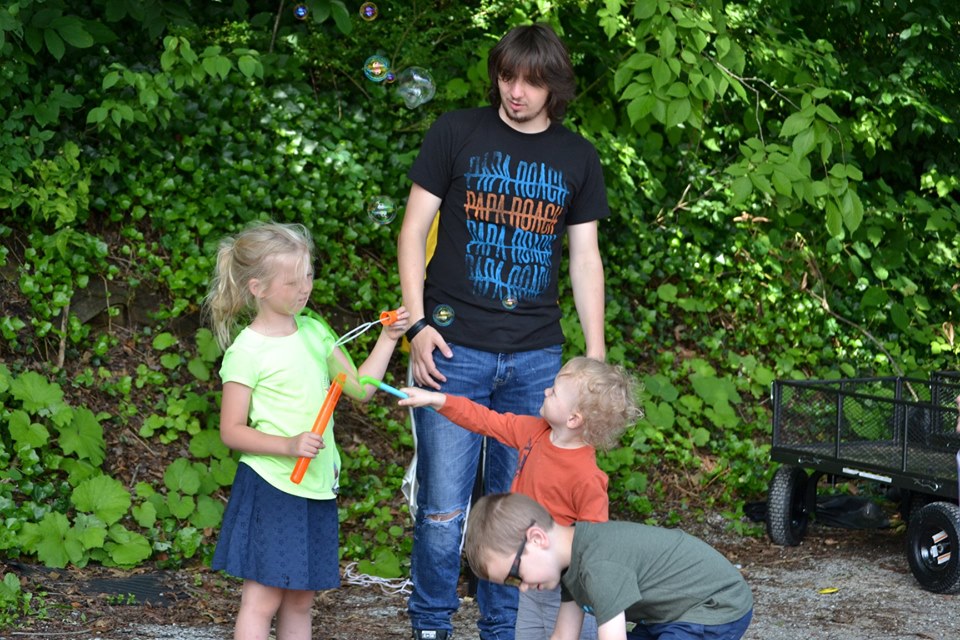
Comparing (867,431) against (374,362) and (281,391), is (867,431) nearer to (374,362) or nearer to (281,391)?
(374,362)

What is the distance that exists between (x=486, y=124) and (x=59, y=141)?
10.7 feet

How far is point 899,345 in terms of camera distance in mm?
8234

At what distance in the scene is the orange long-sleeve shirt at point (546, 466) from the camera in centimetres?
328

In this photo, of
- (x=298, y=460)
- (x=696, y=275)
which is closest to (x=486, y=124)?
(x=298, y=460)

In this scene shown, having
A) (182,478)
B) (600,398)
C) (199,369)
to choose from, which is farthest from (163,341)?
(600,398)

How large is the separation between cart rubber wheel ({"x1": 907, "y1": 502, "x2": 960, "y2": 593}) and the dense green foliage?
129 centimetres

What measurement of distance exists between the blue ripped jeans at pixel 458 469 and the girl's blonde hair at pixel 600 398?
1.79ft

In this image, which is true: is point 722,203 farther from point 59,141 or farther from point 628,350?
point 59,141

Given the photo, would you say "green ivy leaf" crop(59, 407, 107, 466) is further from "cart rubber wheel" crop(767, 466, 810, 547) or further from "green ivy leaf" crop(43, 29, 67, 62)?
"cart rubber wheel" crop(767, 466, 810, 547)

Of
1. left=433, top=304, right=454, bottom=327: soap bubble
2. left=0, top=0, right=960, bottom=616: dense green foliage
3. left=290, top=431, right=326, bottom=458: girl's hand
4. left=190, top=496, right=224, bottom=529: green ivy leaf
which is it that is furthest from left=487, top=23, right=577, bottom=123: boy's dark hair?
left=190, top=496, right=224, bottom=529: green ivy leaf

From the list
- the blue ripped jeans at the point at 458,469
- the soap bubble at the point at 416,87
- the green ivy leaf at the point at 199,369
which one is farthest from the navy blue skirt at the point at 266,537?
the green ivy leaf at the point at 199,369

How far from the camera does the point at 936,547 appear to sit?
210 inches

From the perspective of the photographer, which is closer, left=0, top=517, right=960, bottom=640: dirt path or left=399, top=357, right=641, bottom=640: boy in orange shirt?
left=399, top=357, right=641, bottom=640: boy in orange shirt

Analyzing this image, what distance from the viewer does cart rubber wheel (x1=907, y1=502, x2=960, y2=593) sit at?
17.1 feet
